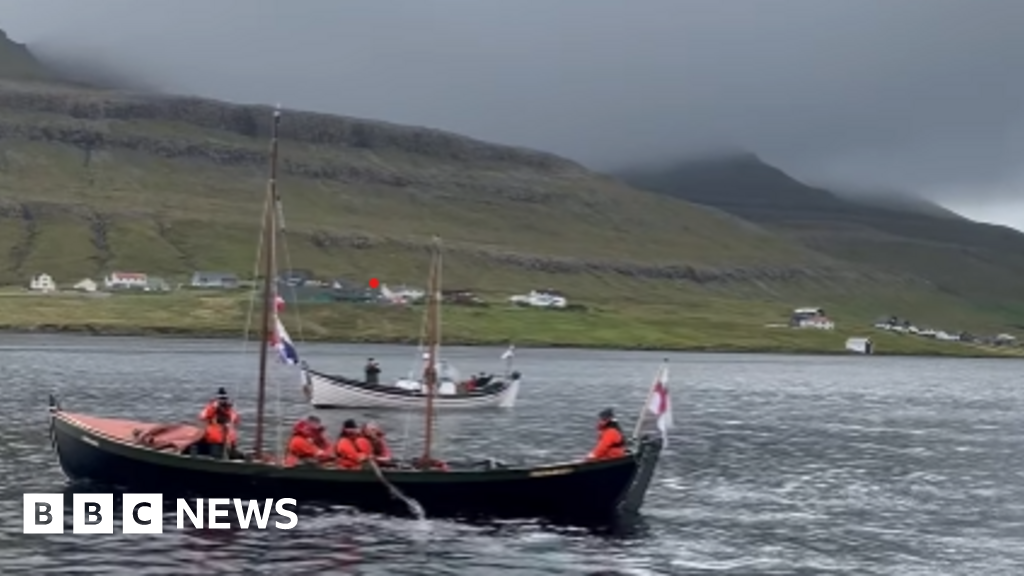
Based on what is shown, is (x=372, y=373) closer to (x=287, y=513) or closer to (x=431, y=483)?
(x=287, y=513)

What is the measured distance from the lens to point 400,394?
100125mm

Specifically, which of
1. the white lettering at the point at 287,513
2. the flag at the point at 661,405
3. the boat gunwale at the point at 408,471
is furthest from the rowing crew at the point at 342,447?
the flag at the point at 661,405

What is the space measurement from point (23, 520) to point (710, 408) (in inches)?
3018

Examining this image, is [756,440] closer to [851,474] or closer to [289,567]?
[851,474]

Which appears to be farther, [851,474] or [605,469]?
[851,474]

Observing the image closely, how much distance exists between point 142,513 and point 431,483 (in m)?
10.6

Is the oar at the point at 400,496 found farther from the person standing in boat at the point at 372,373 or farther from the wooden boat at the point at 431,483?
the person standing in boat at the point at 372,373

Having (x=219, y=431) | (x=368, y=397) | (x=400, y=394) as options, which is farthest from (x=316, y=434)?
(x=400, y=394)

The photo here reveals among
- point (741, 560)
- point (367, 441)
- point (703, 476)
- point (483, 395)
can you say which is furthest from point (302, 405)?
point (741, 560)

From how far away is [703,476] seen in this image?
2692 inches

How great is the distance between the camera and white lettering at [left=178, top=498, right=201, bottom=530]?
48.0m

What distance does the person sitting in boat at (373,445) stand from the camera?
5109 centimetres

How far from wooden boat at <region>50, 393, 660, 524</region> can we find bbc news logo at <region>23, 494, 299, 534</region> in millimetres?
456

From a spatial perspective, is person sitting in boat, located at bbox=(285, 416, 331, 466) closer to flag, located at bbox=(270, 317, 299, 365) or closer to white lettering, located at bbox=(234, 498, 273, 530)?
white lettering, located at bbox=(234, 498, 273, 530)
